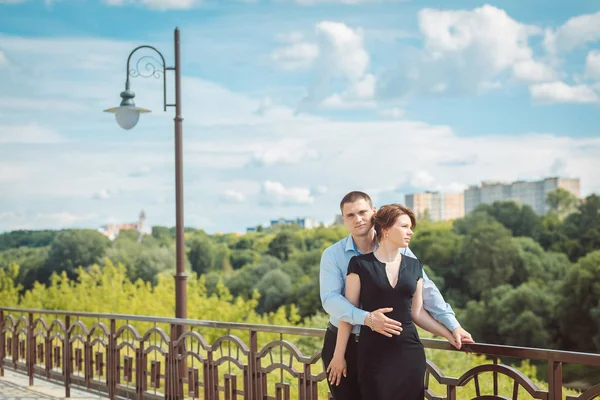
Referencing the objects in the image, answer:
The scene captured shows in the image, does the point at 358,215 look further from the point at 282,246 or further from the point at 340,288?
the point at 282,246

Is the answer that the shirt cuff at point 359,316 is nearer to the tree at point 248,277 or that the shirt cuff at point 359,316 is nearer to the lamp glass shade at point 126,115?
the lamp glass shade at point 126,115

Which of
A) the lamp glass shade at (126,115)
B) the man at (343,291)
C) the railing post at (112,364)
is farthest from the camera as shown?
the lamp glass shade at (126,115)

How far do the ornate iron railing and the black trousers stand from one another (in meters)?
0.50

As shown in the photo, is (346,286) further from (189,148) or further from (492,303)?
(189,148)

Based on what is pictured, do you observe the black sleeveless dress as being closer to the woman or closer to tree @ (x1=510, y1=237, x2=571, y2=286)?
the woman

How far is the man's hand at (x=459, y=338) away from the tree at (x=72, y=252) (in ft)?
156

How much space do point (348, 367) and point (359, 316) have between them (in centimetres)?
32

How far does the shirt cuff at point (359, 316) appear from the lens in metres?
3.44

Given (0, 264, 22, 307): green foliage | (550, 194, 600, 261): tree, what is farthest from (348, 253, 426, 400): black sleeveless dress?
(550, 194, 600, 261): tree

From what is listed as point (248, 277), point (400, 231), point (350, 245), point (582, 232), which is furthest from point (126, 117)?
point (248, 277)

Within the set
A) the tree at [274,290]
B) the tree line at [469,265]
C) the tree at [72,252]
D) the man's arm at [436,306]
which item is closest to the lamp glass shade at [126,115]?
the man's arm at [436,306]

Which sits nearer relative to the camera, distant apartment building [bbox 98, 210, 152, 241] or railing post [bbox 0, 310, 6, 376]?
railing post [bbox 0, 310, 6, 376]

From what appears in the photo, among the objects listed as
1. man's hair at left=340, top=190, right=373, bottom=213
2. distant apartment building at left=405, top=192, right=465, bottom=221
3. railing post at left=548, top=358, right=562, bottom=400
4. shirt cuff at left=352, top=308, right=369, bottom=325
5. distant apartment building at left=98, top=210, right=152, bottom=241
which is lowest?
railing post at left=548, top=358, right=562, bottom=400

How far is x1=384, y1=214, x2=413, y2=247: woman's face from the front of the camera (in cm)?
345
